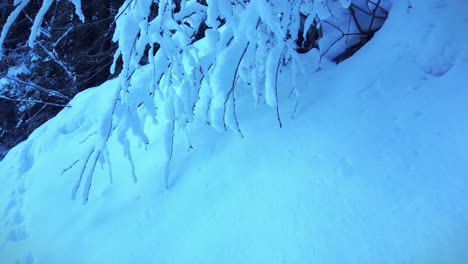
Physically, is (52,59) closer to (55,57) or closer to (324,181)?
(55,57)

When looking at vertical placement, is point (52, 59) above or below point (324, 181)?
below

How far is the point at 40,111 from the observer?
18.3 ft

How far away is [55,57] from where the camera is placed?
16.5 ft

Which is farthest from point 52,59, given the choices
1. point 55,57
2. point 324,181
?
point 324,181

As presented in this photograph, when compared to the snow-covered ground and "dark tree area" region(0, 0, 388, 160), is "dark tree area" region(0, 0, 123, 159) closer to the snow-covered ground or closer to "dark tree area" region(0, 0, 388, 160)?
"dark tree area" region(0, 0, 388, 160)

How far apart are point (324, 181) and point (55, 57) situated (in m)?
4.84

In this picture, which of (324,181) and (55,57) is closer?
(324,181)

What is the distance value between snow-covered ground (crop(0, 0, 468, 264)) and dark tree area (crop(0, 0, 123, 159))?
10.7 feet

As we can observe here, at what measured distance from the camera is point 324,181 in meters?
1.44

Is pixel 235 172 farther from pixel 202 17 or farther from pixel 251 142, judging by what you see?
pixel 202 17

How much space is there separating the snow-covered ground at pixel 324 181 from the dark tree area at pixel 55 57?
327 centimetres

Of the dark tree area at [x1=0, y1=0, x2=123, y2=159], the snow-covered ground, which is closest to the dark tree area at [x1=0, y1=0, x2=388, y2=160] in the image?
the dark tree area at [x1=0, y1=0, x2=123, y2=159]

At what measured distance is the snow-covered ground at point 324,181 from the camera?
47.3 inches

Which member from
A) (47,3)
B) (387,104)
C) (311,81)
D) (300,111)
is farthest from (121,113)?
(387,104)
